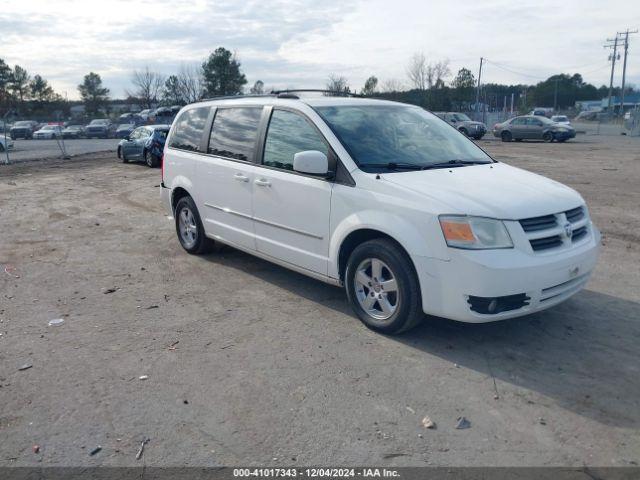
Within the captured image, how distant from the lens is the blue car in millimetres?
19812

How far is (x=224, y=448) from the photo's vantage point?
3291 mm

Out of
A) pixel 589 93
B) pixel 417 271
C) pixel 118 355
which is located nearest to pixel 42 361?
pixel 118 355

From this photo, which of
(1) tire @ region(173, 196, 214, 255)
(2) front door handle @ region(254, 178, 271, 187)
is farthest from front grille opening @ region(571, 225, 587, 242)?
(1) tire @ region(173, 196, 214, 255)

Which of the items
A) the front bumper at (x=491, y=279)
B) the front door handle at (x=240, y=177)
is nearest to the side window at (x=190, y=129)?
the front door handle at (x=240, y=177)

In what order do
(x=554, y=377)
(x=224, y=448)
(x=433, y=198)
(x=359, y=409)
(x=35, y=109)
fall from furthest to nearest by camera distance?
1. (x=35, y=109)
2. (x=433, y=198)
3. (x=554, y=377)
4. (x=359, y=409)
5. (x=224, y=448)

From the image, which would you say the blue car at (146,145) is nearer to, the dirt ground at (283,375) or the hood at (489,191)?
the dirt ground at (283,375)

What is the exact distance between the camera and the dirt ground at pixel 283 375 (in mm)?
3293

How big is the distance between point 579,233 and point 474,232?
1158 millimetres

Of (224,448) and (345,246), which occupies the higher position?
(345,246)

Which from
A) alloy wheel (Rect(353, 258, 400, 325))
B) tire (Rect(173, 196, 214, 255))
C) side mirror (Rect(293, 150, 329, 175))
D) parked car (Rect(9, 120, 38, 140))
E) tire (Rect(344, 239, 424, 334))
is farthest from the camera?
parked car (Rect(9, 120, 38, 140))

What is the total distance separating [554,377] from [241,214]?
136 inches

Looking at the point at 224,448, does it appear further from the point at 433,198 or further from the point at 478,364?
the point at 433,198

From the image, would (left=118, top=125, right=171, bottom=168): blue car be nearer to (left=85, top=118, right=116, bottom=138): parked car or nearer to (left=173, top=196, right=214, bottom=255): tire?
(left=173, top=196, right=214, bottom=255): tire

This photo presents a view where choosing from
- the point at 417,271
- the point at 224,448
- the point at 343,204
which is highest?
the point at 343,204
